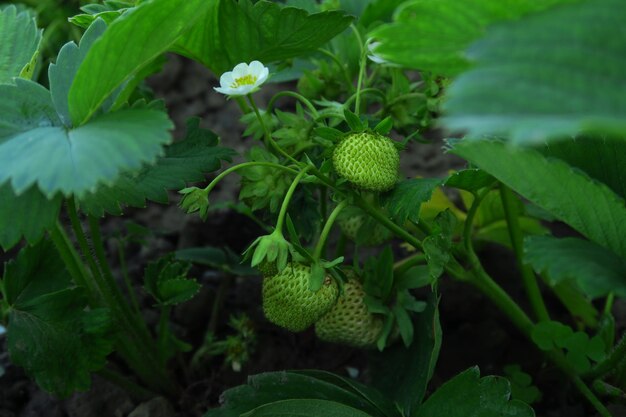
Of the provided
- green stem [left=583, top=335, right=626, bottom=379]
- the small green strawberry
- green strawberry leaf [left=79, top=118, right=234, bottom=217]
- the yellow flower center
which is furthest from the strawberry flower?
green stem [left=583, top=335, right=626, bottom=379]

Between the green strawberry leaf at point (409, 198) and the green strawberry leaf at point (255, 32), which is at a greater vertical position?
the green strawberry leaf at point (255, 32)

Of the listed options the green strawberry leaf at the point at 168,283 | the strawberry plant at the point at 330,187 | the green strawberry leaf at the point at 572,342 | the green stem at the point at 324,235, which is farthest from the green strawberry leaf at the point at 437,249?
the green strawberry leaf at the point at 168,283

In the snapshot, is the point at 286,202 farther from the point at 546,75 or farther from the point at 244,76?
the point at 546,75

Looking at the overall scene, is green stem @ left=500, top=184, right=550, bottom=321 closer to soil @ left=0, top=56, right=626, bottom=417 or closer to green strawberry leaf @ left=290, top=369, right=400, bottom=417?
soil @ left=0, top=56, right=626, bottom=417

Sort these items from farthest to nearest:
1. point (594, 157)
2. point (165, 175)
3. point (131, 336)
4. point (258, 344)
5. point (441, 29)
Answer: point (258, 344)
point (131, 336)
point (165, 175)
point (594, 157)
point (441, 29)

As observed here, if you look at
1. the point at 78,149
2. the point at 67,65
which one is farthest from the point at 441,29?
the point at 67,65

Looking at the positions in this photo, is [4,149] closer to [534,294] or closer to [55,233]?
[55,233]

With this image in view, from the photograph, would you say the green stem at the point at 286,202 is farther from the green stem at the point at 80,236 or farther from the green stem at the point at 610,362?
the green stem at the point at 610,362
